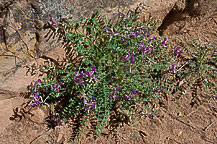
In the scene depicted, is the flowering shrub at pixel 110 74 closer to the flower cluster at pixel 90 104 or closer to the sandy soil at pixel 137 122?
the flower cluster at pixel 90 104

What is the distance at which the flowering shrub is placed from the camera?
224 cm

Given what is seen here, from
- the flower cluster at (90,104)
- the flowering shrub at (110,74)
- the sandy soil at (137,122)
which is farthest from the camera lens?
the sandy soil at (137,122)

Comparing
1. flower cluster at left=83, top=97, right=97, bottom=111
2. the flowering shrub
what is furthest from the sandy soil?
flower cluster at left=83, top=97, right=97, bottom=111

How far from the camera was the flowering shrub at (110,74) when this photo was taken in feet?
7.36

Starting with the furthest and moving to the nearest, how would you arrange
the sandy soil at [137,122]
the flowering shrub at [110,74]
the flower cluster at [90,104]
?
the sandy soil at [137,122] → the flowering shrub at [110,74] → the flower cluster at [90,104]

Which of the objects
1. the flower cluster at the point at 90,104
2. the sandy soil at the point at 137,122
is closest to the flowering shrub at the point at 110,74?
the flower cluster at the point at 90,104

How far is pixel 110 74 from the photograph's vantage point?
229cm

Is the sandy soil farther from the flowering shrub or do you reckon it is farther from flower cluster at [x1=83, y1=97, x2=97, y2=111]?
flower cluster at [x1=83, y1=97, x2=97, y2=111]

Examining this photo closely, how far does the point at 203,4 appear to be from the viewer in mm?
2727

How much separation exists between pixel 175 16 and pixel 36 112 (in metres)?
2.34

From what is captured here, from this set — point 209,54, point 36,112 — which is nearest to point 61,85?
point 36,112

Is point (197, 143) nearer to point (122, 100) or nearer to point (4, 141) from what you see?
point (122, 100)

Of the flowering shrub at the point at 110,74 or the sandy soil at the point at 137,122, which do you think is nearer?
the flowering shrub at the point at 110,74

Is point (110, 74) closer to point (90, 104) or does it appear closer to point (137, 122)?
point (90, 104)
